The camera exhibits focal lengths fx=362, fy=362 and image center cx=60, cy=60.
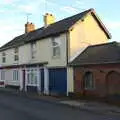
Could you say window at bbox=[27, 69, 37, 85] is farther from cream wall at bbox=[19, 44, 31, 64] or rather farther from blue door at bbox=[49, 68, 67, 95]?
blue door at bbox=[49, 68, 67, 95]

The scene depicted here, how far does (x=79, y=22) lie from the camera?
31781 mm

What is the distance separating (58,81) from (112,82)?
7818mm

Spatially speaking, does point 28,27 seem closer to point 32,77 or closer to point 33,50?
point 33,50

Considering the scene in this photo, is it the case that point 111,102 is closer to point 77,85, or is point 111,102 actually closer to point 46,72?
point 77,85

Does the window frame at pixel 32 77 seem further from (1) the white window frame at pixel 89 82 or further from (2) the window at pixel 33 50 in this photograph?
(1) the white window frame at pixel 89 82

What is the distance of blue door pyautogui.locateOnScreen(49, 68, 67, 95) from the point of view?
3134 cm

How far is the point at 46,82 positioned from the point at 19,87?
7.95 meters

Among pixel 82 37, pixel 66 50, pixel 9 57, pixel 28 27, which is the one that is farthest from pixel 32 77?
pixel 28 27

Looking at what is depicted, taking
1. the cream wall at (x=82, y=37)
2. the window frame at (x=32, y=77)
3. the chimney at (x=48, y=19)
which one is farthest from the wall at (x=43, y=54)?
the chimney at (x=48, y=19)

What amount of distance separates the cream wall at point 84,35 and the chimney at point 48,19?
742 cm

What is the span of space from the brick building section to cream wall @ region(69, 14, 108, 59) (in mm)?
3103

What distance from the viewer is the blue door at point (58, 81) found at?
103 ft

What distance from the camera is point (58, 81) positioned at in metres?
32.2

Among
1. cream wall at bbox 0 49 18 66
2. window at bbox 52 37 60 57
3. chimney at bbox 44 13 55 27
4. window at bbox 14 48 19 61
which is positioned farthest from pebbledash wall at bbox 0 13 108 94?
cream wall at bbox 0 49 18 66
